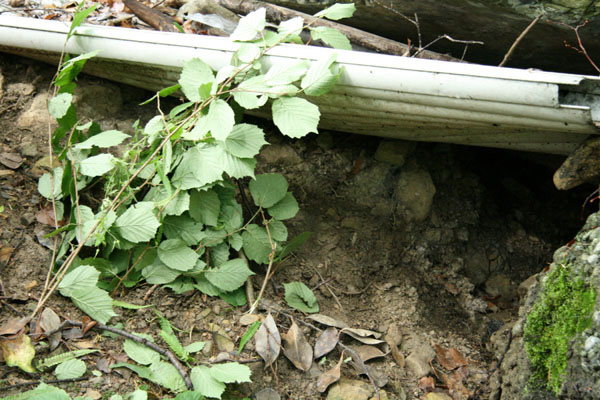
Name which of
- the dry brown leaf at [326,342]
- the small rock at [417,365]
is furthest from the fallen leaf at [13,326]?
the small rock at [417,365]

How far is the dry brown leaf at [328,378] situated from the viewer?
6.39ft

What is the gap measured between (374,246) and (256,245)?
23.6 inches

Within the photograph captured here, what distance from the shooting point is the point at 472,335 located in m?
2.39

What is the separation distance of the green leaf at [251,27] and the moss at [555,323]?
139 cm

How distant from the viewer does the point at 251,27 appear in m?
2.18

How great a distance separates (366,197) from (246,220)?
0.60 m

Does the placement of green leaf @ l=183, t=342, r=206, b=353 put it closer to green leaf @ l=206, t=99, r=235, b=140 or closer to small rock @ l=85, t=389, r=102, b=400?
small rock @ l=85, t=389, r=102, b=400

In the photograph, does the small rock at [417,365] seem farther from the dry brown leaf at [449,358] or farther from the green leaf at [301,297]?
the green leaf at [301,297]

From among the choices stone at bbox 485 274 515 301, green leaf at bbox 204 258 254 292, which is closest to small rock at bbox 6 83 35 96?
green leaf at bbox 204 258 254 292

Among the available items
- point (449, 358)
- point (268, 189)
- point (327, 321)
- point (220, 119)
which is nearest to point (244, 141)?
point (220, 119)

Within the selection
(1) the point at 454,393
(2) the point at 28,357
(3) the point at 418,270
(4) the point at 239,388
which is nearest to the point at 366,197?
(3) the point at 418,270

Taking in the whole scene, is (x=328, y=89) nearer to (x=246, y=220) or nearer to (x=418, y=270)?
(x=246, y=220)

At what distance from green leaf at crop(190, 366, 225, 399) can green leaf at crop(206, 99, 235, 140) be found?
0.77 m

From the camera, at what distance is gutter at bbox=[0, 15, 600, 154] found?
1820 mm
